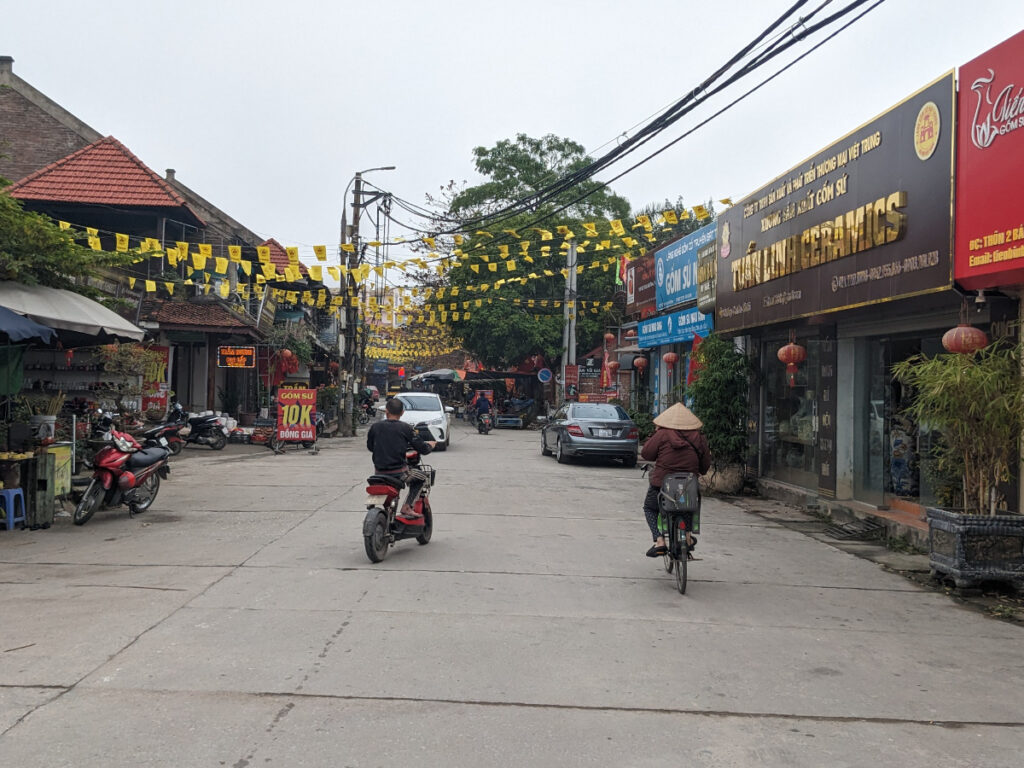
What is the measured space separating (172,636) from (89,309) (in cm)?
692

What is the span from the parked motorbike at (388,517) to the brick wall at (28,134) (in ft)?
80.7

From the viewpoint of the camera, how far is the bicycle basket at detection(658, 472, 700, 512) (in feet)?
24.9

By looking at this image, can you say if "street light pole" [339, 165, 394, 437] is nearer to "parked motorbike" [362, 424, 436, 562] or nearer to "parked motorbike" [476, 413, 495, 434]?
"parked motorbike" [476, 413, 495, 434]

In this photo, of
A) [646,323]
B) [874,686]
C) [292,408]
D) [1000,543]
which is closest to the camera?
[874,686]

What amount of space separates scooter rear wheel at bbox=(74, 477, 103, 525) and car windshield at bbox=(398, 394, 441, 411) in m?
14.5

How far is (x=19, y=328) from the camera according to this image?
9297mm

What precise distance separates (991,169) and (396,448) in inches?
252

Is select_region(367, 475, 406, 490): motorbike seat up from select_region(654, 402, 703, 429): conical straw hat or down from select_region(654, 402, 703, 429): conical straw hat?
down

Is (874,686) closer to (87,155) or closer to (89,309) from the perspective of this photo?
(89,309)

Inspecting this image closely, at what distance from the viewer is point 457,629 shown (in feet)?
19.6

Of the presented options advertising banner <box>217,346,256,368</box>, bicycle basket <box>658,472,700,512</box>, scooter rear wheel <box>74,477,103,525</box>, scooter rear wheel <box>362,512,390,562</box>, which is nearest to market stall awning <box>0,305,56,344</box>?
scooter rear wheel <box>74,477,103,525</box>

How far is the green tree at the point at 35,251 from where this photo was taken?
10.3 meters

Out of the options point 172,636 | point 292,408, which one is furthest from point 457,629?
point 292,408

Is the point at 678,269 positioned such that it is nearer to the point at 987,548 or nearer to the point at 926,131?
the point at 926,131
